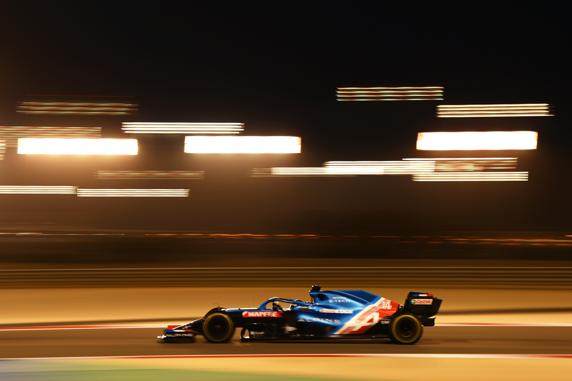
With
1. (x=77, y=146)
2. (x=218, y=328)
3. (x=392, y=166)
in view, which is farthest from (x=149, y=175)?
(x=218, y=328)

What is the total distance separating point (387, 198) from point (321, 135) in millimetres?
6199

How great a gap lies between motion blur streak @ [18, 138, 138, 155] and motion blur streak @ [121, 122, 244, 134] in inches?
83.8

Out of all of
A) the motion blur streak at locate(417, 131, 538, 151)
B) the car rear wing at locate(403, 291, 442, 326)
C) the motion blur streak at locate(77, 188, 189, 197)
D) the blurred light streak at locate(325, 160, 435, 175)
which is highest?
the motion blur streak at locate(417, 131, 538, 151)

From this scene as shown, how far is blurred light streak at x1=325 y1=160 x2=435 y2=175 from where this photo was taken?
112ft

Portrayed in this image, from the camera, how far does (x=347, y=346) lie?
810cm

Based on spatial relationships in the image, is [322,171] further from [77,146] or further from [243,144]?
[77,146]

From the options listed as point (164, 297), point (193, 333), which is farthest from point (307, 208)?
point (193, 333)

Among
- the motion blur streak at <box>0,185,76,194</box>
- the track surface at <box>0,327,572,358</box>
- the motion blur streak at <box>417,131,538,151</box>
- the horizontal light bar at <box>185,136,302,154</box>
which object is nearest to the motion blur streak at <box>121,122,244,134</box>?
the horizontal light bar at <box>185,136,302,154</box>

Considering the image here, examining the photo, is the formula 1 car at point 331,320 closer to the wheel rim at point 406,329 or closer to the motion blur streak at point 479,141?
the wheel rim at point 406,329

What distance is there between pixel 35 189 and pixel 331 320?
26.6 meters

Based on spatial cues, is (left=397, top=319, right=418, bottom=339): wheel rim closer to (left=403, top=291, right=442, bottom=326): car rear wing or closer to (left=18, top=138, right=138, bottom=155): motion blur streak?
(left=403, top=291, right=442, bottom=326): car rear wing

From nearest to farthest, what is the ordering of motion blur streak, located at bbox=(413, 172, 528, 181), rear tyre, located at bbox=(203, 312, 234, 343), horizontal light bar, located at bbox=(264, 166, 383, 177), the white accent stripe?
1. the white accent stripe
2. rear tyre, located at bbox=(203, 312, 234, 343)
3. motion blur streak, located at bbox=(413, 172, 528, 181)
4. horizontal light bar, located at bbox=(264, 166, 383, 177)

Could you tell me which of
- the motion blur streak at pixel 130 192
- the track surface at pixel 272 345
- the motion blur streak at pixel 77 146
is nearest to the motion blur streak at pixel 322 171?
the motion blur streak at pixel 130 192

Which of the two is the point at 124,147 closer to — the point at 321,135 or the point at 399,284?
the point at 321,135
